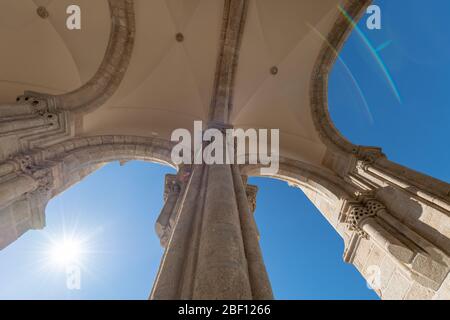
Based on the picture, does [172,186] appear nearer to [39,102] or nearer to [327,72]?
[39,102]

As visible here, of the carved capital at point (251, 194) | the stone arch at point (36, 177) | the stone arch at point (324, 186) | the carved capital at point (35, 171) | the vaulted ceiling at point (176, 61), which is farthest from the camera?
the vaulted ceiling at point (176, 61)

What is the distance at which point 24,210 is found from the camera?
4.00 metres

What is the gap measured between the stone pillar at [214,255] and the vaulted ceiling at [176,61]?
15.8 ft

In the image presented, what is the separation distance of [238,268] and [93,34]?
736 cm

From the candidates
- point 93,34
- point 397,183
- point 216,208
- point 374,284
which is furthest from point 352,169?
point 93,34

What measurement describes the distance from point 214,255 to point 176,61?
7.03 metres

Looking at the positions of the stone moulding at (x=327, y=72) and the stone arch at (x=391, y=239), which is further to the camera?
the stone moulding at (x=327, y=72)

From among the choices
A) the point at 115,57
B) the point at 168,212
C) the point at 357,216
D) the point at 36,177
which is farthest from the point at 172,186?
the point at 115,57

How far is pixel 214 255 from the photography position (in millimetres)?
1831

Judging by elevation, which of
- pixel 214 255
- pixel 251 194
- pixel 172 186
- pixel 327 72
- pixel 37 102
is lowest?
pixel 251 194

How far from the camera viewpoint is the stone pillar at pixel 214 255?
5.26 ft

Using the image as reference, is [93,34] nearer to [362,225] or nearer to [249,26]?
[249,26]

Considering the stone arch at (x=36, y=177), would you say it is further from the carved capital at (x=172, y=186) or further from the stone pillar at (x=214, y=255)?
the stone pillar at (x=214, y=255)

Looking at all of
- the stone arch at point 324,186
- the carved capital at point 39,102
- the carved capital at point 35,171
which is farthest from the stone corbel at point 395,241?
the carved capital at point 39,102
